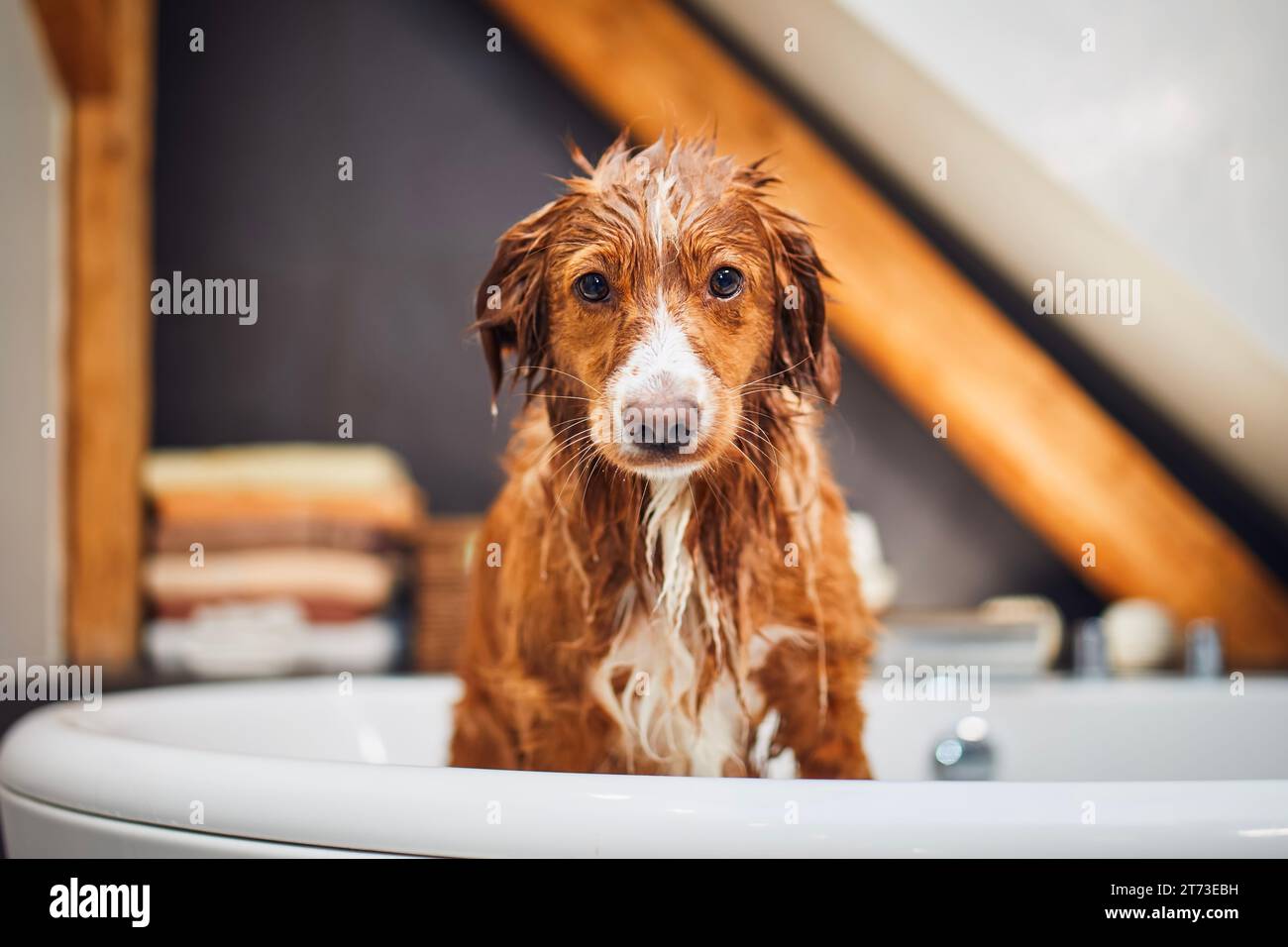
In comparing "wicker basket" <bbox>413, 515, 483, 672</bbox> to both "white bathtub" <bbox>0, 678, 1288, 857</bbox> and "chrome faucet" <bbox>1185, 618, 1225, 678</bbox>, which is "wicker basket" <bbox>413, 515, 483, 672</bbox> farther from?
"chrome faucet" <bbox>1185, 618, 1225, 678</bbox>

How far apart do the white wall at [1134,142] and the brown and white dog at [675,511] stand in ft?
3.21

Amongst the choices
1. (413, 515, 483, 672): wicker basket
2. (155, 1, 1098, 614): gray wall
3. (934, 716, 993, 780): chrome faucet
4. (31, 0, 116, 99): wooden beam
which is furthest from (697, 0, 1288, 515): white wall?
(31, 0, 116, 99): wooden beam

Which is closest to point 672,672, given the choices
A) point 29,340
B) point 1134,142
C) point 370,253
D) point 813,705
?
point 813,705

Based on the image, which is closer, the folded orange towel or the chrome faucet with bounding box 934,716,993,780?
the chrome faucet with bounding box 934,716,993,780

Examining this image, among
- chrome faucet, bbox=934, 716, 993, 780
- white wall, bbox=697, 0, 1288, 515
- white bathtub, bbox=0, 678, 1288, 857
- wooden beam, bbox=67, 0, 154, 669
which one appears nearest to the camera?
white bathtub, bbox=0, 678, 1288, 857

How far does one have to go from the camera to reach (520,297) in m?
0.70

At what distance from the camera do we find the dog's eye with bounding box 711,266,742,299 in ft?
2.15

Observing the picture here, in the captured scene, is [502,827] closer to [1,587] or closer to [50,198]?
[1,587]

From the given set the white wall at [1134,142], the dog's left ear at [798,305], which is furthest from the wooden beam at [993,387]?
the dog's left ear at [798,305]

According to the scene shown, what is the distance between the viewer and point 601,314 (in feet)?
2.16

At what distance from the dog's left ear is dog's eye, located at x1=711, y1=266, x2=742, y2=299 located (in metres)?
0.04

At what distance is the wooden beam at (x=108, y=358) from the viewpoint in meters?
2.19

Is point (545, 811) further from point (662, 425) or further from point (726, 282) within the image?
point (726, 282)

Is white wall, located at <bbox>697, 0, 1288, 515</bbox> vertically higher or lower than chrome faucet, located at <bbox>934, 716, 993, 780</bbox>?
higher
